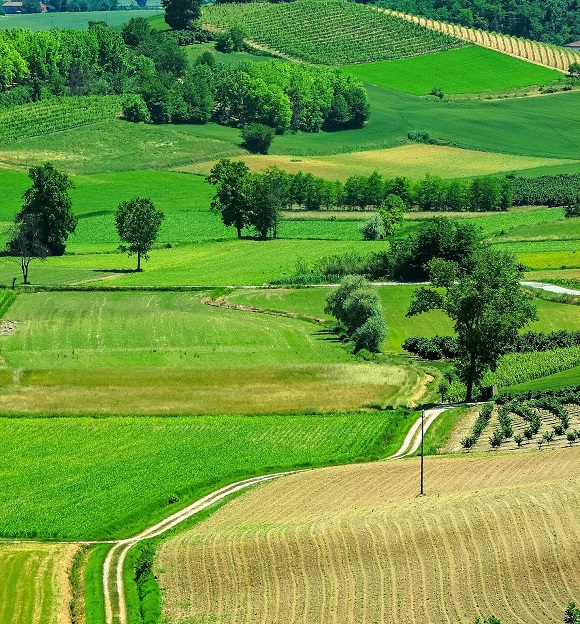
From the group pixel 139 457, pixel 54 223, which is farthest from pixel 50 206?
pixel 139 457

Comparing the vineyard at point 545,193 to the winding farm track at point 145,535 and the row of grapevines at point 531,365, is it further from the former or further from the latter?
the winding farm track at point 145,535


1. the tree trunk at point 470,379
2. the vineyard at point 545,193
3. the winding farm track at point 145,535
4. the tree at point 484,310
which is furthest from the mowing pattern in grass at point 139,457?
the vineyard at point 545,193

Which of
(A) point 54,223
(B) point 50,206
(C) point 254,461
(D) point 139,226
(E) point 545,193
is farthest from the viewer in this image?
(E) point 545,193

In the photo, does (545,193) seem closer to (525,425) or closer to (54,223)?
(54,223)

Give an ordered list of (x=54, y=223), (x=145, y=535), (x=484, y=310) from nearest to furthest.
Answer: (x=145, y=535), (x=484, y=310), (x=54, y=223)

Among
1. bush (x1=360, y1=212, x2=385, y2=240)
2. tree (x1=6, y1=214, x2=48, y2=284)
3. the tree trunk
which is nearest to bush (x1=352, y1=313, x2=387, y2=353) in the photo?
the tree trunk

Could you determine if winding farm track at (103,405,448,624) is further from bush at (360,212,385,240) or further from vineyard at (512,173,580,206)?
vineyard at (512,173,580,206)

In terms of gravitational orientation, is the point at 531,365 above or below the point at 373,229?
above
